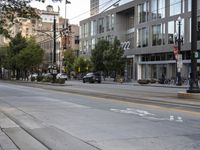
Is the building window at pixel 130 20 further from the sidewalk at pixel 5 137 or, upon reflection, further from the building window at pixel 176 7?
the sidewalk at pixel 5 137

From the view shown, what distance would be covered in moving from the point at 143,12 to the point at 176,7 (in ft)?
36.5

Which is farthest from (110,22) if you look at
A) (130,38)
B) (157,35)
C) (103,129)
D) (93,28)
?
(103,129)

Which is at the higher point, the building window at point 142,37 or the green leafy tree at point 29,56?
the building window at point 142,37

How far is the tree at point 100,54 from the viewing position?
80062 millimetres

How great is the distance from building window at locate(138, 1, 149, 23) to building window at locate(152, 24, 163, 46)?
4037 mm

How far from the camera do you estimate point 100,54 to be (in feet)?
264

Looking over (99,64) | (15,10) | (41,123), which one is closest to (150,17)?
(99,64)

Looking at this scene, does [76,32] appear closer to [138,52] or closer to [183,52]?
[138,52]

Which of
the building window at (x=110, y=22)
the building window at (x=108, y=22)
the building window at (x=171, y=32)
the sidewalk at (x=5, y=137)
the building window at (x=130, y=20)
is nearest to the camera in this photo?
the sidewalk at (x=5, y=137)

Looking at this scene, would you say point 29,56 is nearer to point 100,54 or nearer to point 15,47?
point 15,47

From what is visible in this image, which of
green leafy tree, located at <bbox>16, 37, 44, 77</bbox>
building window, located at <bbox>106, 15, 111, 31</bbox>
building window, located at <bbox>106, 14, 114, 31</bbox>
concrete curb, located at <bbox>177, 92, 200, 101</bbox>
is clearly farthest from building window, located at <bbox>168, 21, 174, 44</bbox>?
concrete curb, located at <bbox>177, 92, 200, 101</bbox>

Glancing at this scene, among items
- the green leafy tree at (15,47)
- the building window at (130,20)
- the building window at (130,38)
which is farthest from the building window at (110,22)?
the green leafy tree at (15,47)

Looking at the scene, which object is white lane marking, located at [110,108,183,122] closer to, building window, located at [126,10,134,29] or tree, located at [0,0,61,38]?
tree, located at [0,0,61,38]

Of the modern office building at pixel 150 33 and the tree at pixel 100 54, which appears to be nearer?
the modern office building at pixel 150 33
